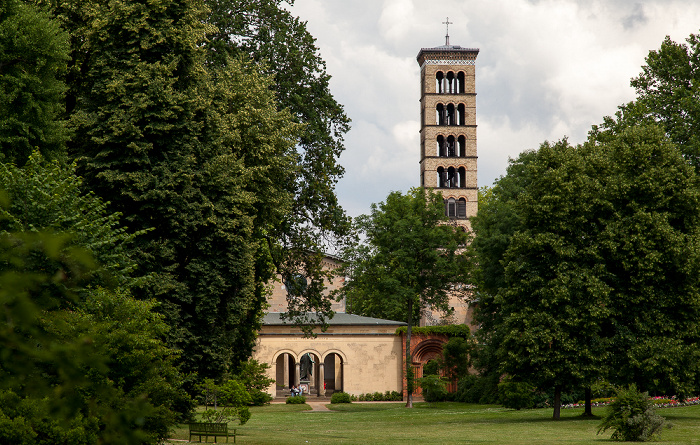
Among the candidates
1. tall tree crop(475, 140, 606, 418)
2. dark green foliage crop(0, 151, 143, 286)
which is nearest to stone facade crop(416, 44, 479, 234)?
tall tree crop(475, 140, 606, 418)

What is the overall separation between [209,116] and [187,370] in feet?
25.9

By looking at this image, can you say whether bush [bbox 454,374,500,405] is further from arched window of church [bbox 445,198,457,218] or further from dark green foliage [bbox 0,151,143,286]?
dark green foliage [bbox 0,151,143,286]

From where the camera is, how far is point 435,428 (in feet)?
96.3

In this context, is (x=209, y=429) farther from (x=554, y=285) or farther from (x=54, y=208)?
(x=554, y=285)

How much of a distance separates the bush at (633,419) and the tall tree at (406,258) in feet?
77.3

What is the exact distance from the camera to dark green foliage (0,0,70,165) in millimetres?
21562

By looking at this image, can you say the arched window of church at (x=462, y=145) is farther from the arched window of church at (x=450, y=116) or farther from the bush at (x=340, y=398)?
the bush at (x=340, y=398)

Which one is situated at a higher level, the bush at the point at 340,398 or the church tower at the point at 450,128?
the church tower at the point at 450,128

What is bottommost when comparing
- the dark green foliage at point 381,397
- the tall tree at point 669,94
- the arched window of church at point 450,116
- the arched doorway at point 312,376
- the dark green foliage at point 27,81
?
the dark green foliage at point 381,397

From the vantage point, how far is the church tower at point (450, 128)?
A: 71.6m

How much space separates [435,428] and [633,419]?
9200 mm

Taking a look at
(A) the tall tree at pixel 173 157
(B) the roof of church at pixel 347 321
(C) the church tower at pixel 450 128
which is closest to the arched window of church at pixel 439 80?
(C) the church tower at pixel 450 128

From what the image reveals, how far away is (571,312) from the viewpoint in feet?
95.3

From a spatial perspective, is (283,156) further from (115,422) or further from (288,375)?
(288,375)
